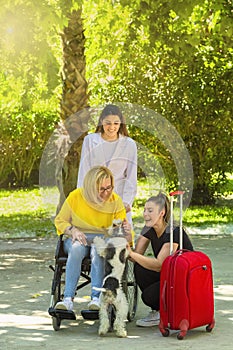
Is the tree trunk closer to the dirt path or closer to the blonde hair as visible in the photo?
the dirt path

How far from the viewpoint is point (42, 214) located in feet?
54.9

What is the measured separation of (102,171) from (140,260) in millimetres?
705

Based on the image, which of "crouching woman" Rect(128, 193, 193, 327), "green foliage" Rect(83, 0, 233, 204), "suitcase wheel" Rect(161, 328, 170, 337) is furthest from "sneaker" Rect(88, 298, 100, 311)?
"green foliage" Rect(83, 0, 233, 204)

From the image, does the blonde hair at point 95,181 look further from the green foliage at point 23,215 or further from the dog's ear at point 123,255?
the green foliage at point 23,215

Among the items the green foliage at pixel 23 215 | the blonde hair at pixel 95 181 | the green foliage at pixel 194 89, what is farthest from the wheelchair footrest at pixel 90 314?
the green foliage at pixel 194 89

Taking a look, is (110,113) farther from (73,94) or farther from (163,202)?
(73,94)

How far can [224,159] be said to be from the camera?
16.6 meters

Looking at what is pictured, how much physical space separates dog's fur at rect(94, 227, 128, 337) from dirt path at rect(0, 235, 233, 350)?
11cm

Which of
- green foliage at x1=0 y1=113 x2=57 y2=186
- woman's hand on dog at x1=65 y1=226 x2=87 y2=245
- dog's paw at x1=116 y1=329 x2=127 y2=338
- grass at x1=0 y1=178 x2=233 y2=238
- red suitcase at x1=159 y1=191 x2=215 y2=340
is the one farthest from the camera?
green foliage at x1=0 y1=113 x2=57 y2=186

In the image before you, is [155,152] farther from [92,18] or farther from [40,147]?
[40,147]

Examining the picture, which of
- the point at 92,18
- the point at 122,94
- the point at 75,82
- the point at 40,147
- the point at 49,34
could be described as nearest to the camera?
the point at 49,34

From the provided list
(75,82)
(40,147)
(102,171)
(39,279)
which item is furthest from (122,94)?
(102,171)

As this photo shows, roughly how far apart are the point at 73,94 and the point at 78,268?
8197 mm

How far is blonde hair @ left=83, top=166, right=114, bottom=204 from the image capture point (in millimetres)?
7195
